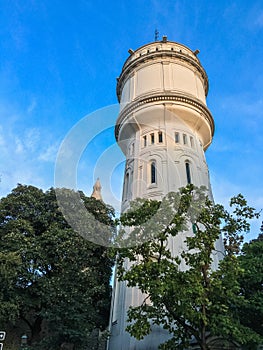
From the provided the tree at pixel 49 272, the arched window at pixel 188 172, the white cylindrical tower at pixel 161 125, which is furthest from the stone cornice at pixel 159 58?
the tree at pixel 49 272

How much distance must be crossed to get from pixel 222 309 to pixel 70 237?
1097 centimetres

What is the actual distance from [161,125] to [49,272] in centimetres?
1425

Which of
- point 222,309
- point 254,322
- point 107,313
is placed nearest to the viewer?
point 222,309

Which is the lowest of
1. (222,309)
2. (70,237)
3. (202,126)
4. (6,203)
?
(222,309)

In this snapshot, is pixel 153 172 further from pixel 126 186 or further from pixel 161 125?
pixel 161 125

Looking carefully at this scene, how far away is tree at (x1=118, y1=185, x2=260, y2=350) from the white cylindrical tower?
749 cm

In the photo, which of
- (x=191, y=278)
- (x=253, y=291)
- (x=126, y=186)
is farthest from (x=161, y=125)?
(x=191, y=278)

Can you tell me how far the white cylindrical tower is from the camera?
2164 centimetres

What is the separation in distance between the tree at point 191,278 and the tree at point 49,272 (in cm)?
604

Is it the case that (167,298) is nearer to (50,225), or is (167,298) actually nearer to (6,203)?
(50,225)

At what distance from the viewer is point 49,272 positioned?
18.0m

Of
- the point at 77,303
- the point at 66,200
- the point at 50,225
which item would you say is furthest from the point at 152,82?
the point at 77,303

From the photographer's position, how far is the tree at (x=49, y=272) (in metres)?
14.9

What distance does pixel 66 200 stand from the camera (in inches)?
806
